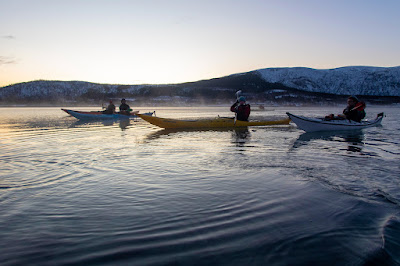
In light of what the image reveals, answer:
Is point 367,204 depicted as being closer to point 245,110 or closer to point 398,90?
point 245,110

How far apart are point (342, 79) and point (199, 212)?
199111mm

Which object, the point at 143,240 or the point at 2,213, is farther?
the point at 2,213

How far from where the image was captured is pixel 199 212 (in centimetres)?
366

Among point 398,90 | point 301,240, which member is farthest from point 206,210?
point 398,90

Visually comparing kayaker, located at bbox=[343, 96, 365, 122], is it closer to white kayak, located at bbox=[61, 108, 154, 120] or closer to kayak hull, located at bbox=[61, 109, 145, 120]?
white kayak, located at bbox=[61, 108, 154, 120]

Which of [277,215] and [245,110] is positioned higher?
[245,110]

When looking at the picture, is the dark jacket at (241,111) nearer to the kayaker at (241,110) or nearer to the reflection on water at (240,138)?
the kayaker at (241,110)

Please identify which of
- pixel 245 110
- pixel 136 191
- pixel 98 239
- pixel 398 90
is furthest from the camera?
pixel 398 90

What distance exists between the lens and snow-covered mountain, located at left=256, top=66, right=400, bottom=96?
161 metres

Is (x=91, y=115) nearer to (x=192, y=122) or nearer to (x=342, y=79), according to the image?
(x=192, y=122)

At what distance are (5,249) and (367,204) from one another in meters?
4.68

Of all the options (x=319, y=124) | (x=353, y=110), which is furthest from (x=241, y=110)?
(x=353, y=110)

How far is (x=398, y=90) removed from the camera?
158m

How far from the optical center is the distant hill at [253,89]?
116 metres
